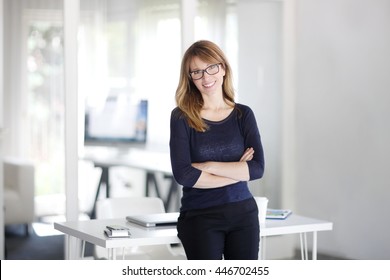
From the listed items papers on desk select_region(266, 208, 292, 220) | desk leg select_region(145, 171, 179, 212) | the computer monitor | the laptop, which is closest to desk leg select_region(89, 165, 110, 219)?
the computer monitor

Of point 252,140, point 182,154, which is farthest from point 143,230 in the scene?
point 252,140

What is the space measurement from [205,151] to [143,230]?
24.6 inches

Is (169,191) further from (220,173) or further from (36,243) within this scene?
(220,173)

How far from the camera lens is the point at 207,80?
3.14m

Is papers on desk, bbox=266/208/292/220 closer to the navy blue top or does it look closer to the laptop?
the laptop

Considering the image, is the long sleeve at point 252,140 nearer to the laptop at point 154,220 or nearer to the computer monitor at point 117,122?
the laptop at point 154,220

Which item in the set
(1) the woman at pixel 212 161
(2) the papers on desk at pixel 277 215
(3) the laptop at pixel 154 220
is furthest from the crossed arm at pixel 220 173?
(2) the papers on desk at pixel 277 215

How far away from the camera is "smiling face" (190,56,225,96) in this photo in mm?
3131

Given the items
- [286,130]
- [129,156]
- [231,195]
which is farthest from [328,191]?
[231,195]

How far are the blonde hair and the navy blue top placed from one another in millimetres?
29

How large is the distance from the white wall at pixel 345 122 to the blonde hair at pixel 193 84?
2.74 metres

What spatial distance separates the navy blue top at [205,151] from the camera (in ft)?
10.1
